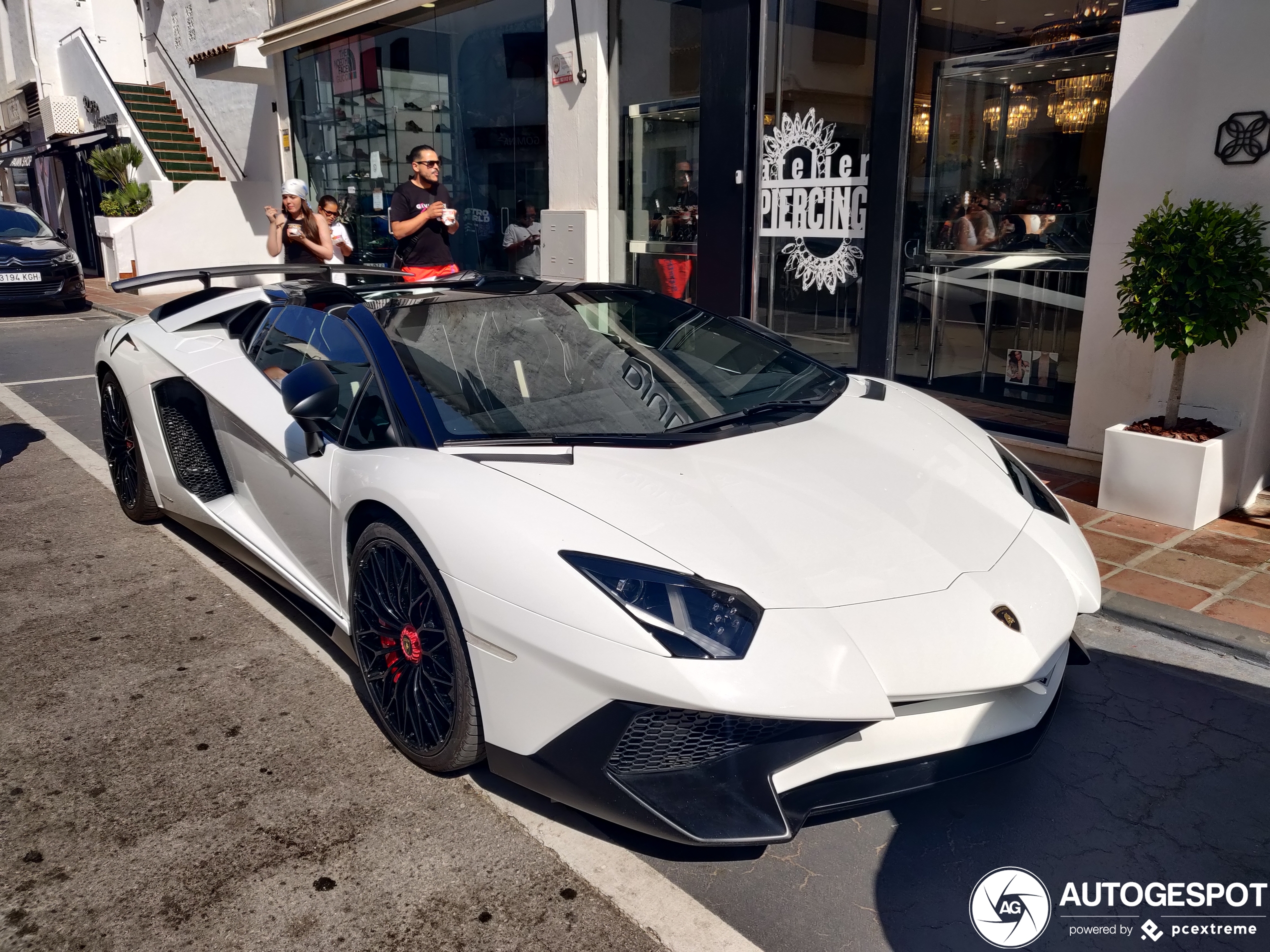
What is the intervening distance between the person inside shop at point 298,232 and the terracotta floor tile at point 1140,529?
19.4 ft

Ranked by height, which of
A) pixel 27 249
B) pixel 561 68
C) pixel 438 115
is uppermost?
pixel 561 68

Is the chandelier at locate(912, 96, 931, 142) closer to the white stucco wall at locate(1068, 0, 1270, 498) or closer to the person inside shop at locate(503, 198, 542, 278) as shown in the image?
the white stucco wall at locate(1068, 0, 1270, 498)

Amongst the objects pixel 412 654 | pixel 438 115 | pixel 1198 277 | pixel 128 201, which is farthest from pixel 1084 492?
Result: pixel 128 201

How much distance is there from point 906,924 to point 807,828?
379mm

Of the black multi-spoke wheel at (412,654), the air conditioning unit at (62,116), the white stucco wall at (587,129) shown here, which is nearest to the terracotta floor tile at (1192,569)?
the black multi-spoke wheel at (412,654)

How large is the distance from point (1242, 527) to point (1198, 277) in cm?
123

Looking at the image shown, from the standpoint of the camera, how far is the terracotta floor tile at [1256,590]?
384 cm

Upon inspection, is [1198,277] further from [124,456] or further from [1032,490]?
[124,456]

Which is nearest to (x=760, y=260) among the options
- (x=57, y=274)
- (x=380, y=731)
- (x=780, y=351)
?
(x=780, y=351)

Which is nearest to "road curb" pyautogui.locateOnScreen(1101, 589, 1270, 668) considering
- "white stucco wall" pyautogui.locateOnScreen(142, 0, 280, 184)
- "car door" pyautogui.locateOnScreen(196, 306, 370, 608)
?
"car door" pyautogui.locateOnScreen(196, 306, 370, 608)

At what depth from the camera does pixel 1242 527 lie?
471 centimetres

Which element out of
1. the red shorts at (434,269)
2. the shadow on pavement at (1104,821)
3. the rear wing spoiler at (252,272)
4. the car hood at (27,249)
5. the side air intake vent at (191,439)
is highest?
the rear wing spoiler at (252,272)

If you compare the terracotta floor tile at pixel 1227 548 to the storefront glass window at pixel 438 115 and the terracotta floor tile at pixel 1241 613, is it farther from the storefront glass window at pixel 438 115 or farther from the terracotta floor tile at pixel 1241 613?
the storefront glass window at pixel 438 115

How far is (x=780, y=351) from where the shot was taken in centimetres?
368
